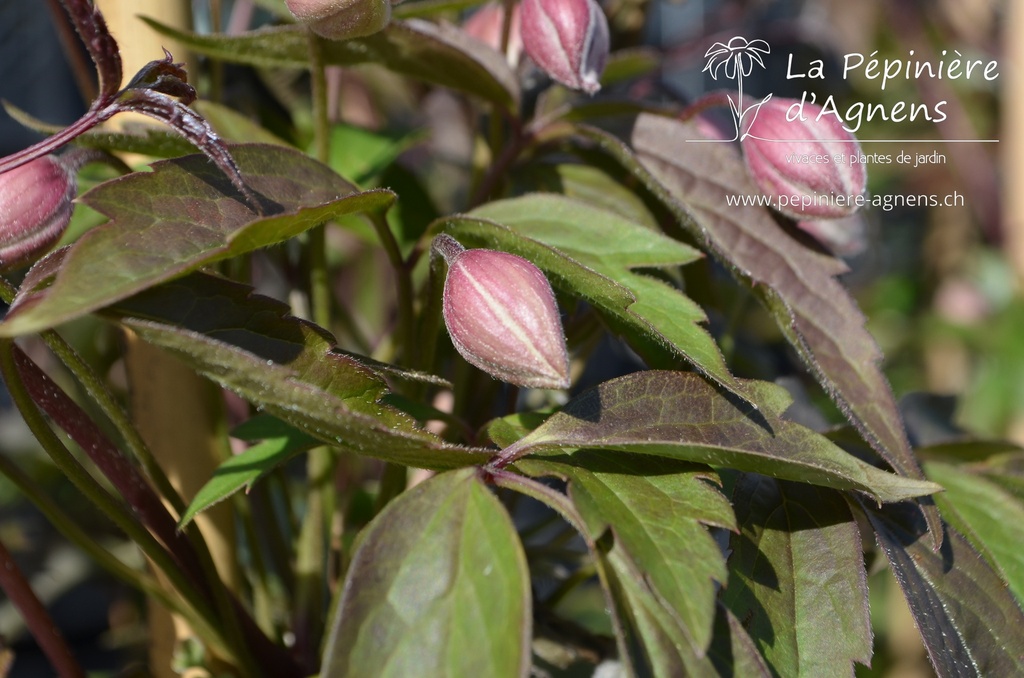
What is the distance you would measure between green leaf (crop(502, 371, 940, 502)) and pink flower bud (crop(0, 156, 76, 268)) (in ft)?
0.66

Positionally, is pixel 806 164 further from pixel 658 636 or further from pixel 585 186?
pixel 658 636

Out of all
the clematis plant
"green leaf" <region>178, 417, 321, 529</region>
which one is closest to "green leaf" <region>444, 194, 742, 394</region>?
the clematis plant

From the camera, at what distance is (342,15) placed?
0.41 m

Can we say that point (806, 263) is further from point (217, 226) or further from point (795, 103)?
point (217, 226)

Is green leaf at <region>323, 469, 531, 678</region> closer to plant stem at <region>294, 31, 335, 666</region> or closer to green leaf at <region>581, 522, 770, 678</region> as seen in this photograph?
green leaf at <region>581, 522, 770, 678</region>

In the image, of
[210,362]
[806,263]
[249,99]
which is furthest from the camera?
[249,99]

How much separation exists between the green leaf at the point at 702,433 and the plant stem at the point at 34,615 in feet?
0.80

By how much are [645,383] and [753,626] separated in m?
0.10

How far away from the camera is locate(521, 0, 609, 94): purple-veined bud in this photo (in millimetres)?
473

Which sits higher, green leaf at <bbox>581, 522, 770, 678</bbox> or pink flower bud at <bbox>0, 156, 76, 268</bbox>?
pink flower bud at <bbox>0, 156, 76, 268</bbox>

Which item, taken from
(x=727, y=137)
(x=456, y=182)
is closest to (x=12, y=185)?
(x=727, y=137)

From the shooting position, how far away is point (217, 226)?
0.34 meters

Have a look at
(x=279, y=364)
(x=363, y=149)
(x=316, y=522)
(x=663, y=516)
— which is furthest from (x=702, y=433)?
(x=363, y=149)

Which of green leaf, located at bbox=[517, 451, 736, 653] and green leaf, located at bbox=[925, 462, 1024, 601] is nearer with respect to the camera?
green leaf, located at bbox=[517, 451, 736, 653]
